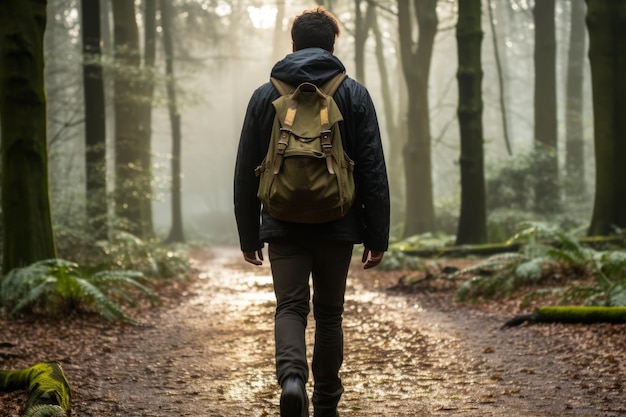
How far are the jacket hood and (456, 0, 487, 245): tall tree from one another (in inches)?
396

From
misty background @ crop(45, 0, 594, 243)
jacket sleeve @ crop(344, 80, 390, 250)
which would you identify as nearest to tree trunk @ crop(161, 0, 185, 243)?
misty background @ crop(45, 0, 594, 243)

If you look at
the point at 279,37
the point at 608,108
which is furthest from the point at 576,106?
the point at 608,108

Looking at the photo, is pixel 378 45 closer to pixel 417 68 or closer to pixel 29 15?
pixel 417 68

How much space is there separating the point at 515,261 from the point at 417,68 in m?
11.7

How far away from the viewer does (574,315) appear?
265 inches

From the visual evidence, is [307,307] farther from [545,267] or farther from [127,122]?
[127,122]

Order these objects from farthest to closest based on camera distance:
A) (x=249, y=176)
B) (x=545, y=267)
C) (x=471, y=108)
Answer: (x=471, y=108) → (x=545, y=267) → (x=249, y=176)

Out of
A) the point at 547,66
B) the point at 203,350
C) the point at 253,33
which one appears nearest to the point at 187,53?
the point at 253,33

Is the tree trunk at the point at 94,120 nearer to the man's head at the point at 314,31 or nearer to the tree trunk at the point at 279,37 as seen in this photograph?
the man's head at the point at 314,31

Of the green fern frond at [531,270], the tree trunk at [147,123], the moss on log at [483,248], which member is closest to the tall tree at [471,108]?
the moss on log at [483,248]

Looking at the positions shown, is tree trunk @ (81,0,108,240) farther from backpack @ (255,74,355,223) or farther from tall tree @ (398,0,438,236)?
backpack @ (255,74,355,223)

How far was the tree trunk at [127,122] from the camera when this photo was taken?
15367mm

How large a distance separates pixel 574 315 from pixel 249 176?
4179 mm

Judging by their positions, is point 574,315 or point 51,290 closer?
point 574,315
